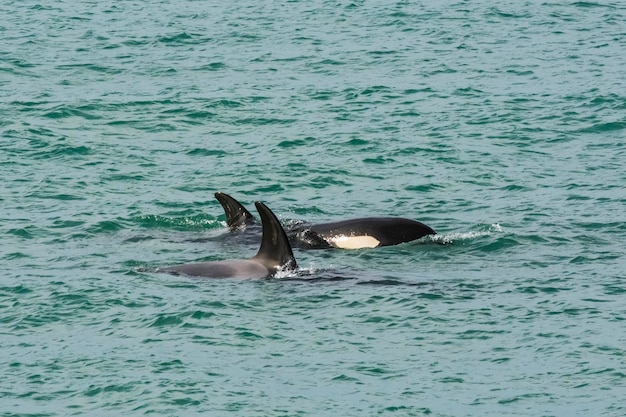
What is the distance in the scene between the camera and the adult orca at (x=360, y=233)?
25.7 meters

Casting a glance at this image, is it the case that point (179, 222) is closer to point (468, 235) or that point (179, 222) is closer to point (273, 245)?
point (273, 245)

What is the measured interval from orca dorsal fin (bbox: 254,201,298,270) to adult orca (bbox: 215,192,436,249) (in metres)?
2.39

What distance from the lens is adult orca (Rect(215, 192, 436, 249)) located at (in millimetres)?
25719

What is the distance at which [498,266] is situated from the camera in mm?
24281

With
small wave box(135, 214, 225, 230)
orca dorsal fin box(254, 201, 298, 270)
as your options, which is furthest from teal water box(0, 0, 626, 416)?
orca dorsal fin box(254, 201, 298, 270)

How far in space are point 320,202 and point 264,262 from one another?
19.9ft

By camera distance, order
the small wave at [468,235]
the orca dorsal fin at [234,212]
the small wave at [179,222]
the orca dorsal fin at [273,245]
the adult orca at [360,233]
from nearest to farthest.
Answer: the orca dorsal fin at [273,245], the adult orca at [360,233], the small wave at [468,235], the orca dorsal fin at [234,212], the small wave at [179,222]

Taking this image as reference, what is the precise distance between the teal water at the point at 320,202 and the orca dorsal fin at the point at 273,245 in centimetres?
34

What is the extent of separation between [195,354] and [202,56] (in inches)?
1031

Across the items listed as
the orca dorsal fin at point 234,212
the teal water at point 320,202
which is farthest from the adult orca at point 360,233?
the orca dorsal fin at point 234,212

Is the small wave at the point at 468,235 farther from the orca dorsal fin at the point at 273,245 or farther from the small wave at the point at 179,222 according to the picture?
the small wave at the point at 179,222

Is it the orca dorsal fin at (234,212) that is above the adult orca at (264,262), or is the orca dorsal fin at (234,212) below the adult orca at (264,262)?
below

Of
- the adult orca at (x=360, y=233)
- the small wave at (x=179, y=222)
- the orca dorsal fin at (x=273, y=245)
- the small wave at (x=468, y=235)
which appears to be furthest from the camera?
the small wave at (x=179, y=222)

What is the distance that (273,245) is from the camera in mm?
23344
